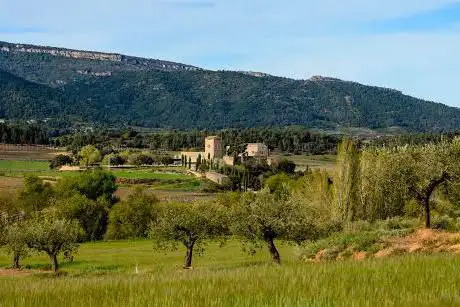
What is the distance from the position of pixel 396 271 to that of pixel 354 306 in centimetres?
348

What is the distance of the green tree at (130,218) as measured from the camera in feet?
298

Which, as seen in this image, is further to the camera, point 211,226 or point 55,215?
point 55,215

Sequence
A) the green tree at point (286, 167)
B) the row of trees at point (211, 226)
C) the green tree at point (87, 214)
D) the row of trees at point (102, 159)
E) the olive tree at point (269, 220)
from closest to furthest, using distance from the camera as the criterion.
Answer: the olive tree at point (269, 220)
the row of trees at point (211, 226)
the green tree at point (87, 214)
the green tree at point (286, 167)
the row of trees at point (102, 159)

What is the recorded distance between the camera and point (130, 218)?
301 feet

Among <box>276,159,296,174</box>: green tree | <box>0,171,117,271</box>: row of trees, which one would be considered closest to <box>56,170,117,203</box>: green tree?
<box>0,171,117,271</box>: row of trees

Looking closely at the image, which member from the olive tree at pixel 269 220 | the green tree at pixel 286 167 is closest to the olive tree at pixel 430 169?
the olive tree at pixel 269 220

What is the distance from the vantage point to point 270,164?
18438 centimetres

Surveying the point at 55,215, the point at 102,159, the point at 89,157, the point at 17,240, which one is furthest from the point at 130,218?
the point at 102,159

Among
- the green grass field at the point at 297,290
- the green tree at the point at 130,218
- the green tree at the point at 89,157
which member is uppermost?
the green grass field at the point at 297,290

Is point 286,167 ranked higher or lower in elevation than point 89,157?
lower

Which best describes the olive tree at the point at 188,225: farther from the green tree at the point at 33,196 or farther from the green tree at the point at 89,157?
the green tree at the point at 89,157

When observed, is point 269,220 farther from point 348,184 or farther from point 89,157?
point 89,157

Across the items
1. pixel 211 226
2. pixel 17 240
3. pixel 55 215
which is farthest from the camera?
pixel 55 215

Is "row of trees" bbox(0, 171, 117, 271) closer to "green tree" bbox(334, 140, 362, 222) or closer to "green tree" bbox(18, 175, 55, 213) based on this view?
"green tree" bbox(18, 175, 55, 213)
